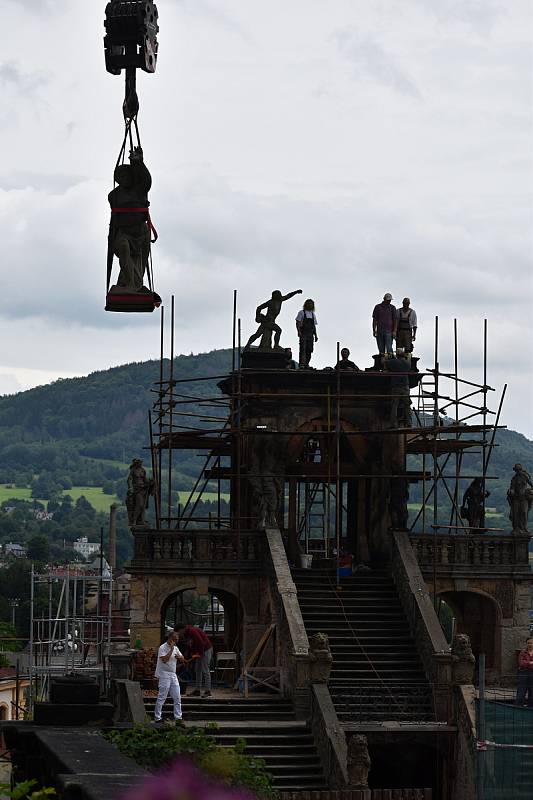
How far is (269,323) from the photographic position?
42438mm

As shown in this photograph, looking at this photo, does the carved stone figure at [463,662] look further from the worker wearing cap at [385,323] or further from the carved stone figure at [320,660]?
the worker wearing cap at [385,323]

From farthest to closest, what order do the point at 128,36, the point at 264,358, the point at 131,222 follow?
the point at 264,358 < the point at 131,222 < the point at 128,36

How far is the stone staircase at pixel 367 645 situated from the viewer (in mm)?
34812

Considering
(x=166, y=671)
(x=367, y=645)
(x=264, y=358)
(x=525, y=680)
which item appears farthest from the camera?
(x=264, y=358)

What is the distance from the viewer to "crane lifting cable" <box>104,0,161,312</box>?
3044 centimetres

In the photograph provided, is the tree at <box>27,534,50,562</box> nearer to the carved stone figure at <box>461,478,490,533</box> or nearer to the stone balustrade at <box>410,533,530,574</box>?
the carved stone figure at <box>461,478,490,533</box>

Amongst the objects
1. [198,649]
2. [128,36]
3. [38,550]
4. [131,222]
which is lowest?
[198,649]

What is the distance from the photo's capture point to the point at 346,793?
87.0ft

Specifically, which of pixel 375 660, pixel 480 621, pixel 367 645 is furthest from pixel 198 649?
pixel 480 621

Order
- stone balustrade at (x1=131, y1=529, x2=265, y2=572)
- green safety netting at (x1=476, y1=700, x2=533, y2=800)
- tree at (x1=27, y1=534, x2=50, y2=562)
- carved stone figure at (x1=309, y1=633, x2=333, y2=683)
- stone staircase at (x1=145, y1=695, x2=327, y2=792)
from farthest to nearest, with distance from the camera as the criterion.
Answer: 1. tree at (x1=27, y1=534, x2=50, y2=562)
2. stone balustrade at (x1=131, y1=529, x2=265, y2=572)
3. carved stone figure at (x1=309, y1=633, x2=333, y2=683)
4. stone staircase at (x1=145, y1=695, x2=327, y2=792)
5. green safety netting at (x1=476, y1=700, x2=533, y2=800)

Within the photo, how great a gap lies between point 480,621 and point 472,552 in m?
1.82

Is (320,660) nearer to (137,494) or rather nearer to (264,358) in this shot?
(137,494)

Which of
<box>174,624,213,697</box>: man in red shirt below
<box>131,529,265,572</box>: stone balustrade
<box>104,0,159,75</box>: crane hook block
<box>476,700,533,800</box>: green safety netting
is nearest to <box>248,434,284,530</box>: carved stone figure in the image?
<box>131,529,265,572</box>: stone balustrade

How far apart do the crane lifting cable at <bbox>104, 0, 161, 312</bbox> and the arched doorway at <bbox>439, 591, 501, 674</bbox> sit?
1280cm
